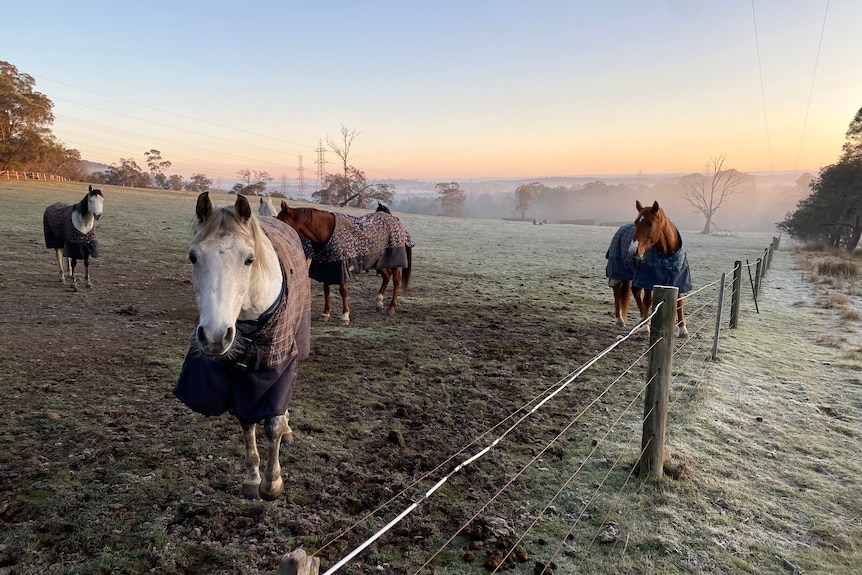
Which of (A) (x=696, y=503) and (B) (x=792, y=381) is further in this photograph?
(B) (x=792, y=381)

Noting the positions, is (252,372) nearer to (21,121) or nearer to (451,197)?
(21,121)

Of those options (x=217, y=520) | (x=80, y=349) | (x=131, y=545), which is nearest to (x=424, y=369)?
(x=217, y=520)

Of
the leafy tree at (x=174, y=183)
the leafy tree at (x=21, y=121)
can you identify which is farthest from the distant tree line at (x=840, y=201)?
the leafy tree at (x=174, y=183)

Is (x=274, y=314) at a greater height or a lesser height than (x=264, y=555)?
greater

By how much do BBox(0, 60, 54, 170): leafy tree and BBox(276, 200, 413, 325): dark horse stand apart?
152 ft

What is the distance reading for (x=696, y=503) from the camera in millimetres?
3150

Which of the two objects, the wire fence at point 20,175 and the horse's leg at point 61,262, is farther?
the wire fence at point 20,175

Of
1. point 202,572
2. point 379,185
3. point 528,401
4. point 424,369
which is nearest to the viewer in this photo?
point 202,572

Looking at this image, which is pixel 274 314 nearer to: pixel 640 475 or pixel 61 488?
pixel 61 488

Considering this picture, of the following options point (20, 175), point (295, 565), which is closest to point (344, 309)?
point (295, 565)

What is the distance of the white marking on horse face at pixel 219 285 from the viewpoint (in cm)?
205

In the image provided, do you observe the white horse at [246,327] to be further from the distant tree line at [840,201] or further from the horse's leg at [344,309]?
the distant tree line at [840,201]

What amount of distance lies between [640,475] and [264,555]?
2.72 meters

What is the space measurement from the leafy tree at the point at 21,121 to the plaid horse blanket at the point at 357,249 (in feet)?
152
